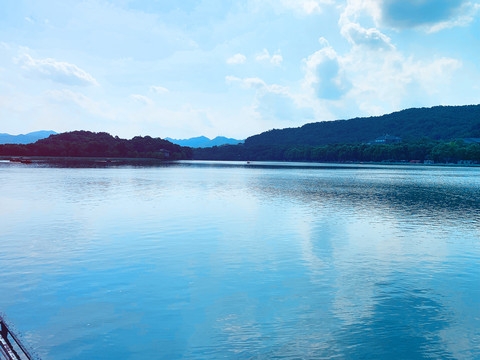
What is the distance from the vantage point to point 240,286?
14656 mm

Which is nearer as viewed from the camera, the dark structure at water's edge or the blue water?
the dark structure at water's edge

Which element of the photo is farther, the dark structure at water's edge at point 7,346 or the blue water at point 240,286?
the blue water at point 240,286

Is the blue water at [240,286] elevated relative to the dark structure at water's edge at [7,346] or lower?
lower

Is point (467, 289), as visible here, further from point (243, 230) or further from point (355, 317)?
point (243, 230)

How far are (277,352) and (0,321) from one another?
253 inches

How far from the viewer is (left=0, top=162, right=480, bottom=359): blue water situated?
10.4 metres

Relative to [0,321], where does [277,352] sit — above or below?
below

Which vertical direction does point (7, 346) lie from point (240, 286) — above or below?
above

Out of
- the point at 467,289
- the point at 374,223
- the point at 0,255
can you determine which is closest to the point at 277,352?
the point at 467,289

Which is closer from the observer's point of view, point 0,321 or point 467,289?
point 0,321

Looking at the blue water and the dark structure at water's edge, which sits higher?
the dark structure at water's edge

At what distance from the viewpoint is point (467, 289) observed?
1459 cm

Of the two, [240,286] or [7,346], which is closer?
[7,346]

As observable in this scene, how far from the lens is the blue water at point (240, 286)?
10.4 meters
